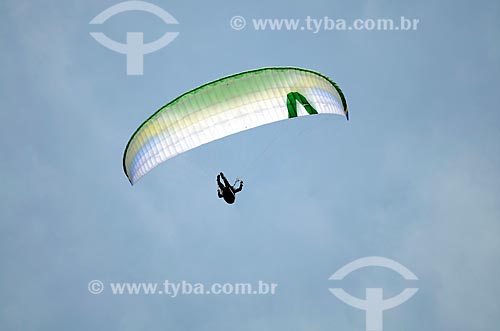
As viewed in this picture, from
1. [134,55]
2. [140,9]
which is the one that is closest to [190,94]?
[134,55]

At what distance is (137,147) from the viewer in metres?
30.8

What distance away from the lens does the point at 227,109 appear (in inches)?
1186

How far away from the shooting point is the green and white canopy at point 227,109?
2978cm

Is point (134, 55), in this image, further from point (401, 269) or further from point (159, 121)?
point (159, 121)

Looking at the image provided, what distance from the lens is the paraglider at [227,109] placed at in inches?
1172

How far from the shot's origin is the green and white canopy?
29.8 metres

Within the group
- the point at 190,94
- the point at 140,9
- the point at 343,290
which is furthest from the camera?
the point at 140,9

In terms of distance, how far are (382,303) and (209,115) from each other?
32446 millimetres

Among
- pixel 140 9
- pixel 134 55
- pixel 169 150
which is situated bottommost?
pixel 169 150

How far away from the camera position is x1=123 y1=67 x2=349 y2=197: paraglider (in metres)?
29.8

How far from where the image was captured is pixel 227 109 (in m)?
30.1

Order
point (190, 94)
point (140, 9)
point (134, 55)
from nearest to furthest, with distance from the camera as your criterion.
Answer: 1. point (190, 94)
2. point (134, 55)
3. point (140, 9)

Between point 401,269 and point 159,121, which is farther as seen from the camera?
point 401,269

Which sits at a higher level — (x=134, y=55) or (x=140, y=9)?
(x=140, y=9)
